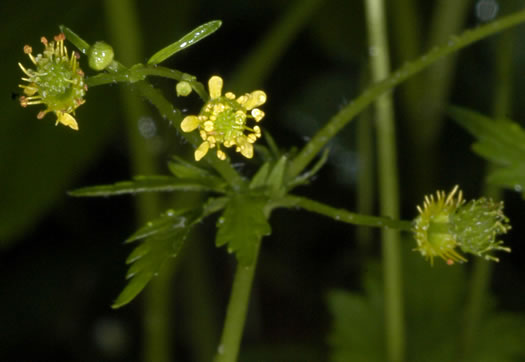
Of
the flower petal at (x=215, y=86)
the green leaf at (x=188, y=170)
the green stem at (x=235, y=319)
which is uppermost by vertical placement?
the green leaf at (x=188, y=170)

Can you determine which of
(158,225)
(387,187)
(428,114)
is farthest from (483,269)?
(158,225)

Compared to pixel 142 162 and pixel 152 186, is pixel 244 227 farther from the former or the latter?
pixel 142 162

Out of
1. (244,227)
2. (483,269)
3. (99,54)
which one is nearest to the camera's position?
(99,54)

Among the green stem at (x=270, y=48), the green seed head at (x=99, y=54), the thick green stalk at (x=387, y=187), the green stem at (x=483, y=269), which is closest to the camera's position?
the green seed head at (x=99, y=54)

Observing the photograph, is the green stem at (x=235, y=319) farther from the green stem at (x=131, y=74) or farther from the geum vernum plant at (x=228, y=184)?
the green stem at (x=131, y=74)

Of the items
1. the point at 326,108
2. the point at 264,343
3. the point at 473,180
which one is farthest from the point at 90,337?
the point at 473,180

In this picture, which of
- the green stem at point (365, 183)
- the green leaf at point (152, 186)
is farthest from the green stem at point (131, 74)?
the green stem at point (365, 183)

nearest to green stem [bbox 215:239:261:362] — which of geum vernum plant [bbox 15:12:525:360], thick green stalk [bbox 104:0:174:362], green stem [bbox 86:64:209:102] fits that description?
geum vernum plant [bbox 15:12:525:360]

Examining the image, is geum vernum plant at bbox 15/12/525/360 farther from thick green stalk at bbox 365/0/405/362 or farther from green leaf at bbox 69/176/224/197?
thick green stalk at bbox 365/0/405/362
